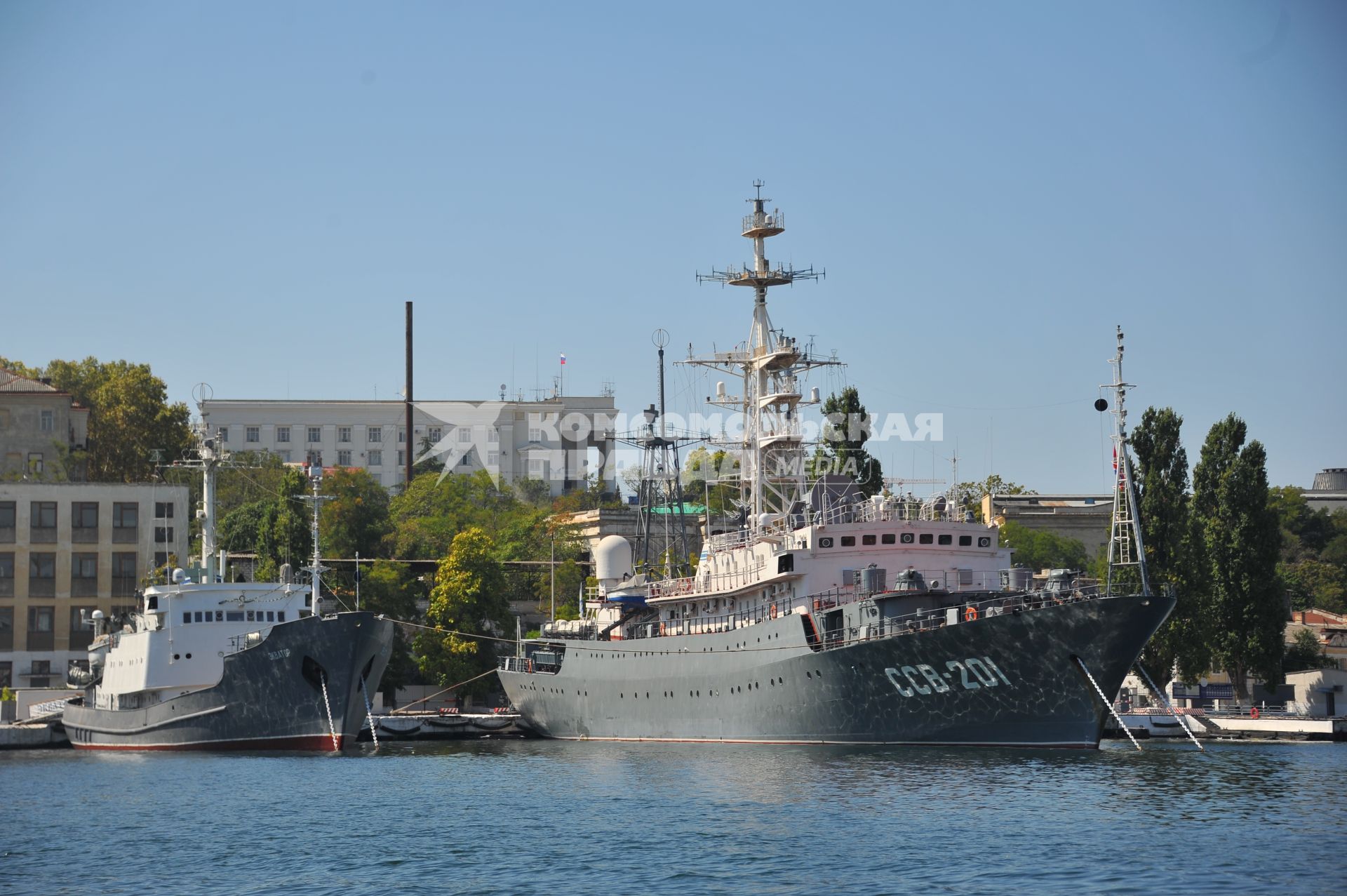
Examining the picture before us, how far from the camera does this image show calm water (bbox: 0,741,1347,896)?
22.4 meters

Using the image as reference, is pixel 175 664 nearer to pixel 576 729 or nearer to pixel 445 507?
pixel 576 729

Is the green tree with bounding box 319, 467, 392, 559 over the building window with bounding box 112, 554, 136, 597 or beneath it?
over

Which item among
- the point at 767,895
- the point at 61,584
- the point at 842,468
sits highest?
the point at 842,468

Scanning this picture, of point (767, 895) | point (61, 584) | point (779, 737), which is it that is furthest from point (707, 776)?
point (61, 584)

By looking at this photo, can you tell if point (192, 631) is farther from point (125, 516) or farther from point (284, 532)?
point (125, 516)

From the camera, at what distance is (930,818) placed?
26.4 metres

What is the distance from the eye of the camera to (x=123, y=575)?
64.4 metres

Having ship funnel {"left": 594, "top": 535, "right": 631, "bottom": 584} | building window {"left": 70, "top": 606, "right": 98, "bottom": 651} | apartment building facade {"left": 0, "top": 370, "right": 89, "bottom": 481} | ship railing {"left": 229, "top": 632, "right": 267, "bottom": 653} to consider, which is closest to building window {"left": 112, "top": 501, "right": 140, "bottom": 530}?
building window {"left": 70, "top": 606, "right": 98, "bottom": 651}

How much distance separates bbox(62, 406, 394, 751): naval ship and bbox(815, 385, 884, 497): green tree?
21430 mm

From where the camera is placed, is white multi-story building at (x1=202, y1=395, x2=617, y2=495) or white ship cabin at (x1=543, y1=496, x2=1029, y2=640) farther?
white multi-story building at (x1=202, y1=395, x2=617, y2=495)

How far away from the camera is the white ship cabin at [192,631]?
44469mm

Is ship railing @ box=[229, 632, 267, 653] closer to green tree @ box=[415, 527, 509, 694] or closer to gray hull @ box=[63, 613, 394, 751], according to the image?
gray hull @ box=[63, 613, 394, 751]

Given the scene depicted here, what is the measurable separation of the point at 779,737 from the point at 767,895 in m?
19.5

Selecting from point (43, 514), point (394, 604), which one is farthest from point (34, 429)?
point (394, 604)
